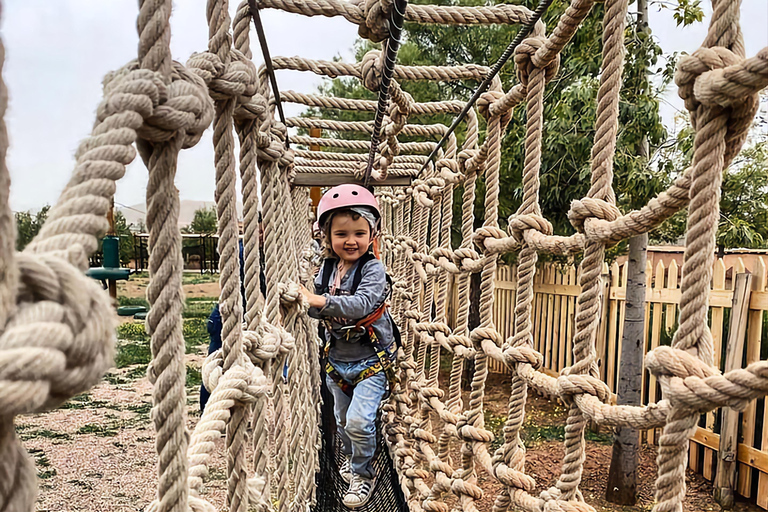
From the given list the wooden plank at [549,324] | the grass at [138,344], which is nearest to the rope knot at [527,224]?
the wooden plank at [549,324]

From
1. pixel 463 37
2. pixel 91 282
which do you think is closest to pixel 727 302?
pixel 91 282

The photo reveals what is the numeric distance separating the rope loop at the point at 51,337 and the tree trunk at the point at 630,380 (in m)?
2.48

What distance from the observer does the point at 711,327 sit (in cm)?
252

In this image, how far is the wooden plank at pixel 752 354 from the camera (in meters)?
2.28

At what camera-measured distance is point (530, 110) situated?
1064mm

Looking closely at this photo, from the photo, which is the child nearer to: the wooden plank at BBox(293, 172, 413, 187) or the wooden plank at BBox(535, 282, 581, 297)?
the wooden plank at BBox(293, 172, 413, 187)

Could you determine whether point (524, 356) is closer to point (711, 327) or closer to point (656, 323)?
point (711, 327)

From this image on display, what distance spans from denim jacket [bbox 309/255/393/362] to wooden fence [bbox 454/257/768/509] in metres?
1.34

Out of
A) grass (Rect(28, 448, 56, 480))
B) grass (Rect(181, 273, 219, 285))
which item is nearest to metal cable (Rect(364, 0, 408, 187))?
grass (Rect(28, 448, 56, 480))

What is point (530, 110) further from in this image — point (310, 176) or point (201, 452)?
point (310, 176)

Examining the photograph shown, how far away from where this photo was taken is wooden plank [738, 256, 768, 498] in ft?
7.47

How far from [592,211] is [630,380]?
6.80ft

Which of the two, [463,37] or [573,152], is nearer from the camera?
[573,152]

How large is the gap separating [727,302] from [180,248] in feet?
8.03
